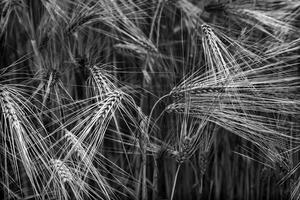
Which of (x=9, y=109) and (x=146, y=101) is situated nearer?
(x=9, y=109)

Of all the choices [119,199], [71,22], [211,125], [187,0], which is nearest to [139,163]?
[119,199]

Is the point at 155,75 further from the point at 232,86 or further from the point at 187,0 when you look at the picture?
the point at 232,86

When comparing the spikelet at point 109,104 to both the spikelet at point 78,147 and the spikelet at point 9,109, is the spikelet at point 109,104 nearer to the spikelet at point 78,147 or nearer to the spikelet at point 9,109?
the spikelet at point 78,147

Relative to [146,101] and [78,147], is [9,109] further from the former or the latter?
[146,101]

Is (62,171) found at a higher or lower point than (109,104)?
lower

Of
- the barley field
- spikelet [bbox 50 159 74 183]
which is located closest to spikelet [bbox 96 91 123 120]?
the barley field

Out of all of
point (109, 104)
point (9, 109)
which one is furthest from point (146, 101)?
point (9, 109)

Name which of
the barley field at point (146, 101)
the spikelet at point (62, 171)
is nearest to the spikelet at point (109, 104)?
the barley field at point (146, 101)

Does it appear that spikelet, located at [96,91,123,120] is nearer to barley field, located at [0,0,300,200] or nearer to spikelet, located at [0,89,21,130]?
barley field, located at [0,0,300,200]

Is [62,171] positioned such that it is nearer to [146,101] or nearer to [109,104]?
[109,104]
